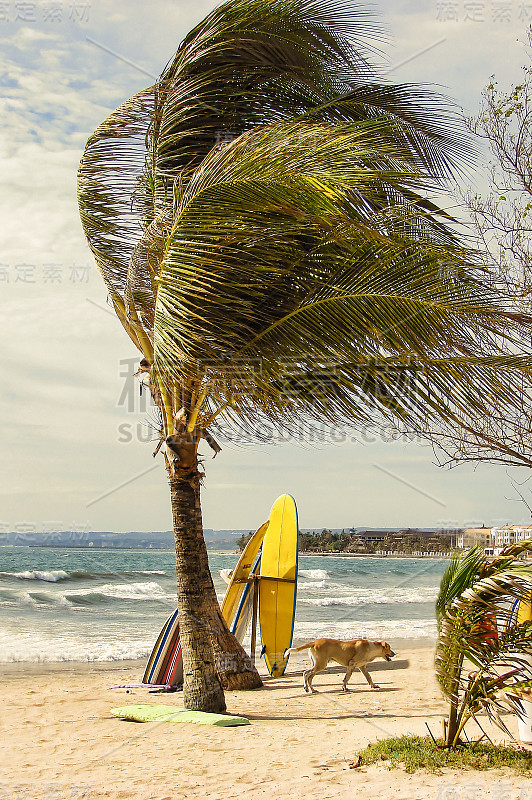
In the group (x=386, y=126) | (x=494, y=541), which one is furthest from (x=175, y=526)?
(x=386, y=126)

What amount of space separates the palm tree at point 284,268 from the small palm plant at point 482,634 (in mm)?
998

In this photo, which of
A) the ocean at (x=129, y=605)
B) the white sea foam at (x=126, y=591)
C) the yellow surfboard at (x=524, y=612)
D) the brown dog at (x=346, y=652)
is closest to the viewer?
the yellow surfboard at (x=524, y=612)

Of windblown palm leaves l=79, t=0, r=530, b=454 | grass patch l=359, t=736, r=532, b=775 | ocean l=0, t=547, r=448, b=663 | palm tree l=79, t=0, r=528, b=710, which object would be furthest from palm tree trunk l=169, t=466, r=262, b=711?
ocean l=0, t=547, r=448, b=663

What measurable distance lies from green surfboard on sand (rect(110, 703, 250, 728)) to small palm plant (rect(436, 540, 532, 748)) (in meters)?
2.03

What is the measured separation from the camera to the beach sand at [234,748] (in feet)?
13.0

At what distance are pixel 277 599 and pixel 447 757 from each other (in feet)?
15.9

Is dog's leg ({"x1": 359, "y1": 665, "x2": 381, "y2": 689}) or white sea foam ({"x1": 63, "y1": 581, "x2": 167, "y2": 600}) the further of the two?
white sea foam ({"x1": 63, "y1": 581, "x2": 167, "y2": 600})

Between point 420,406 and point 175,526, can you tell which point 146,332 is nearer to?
point 175,526

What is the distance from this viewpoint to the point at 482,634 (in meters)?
4.06

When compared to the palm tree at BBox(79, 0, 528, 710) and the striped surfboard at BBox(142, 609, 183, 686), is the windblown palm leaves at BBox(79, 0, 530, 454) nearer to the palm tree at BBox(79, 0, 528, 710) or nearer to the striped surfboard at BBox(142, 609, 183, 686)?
the palm tree at BBox(79, 0, 528, 710)

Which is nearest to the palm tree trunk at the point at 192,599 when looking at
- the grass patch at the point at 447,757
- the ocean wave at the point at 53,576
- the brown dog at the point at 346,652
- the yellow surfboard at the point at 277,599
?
the brown dog at the point at 346,652

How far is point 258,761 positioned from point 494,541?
86.2 inches

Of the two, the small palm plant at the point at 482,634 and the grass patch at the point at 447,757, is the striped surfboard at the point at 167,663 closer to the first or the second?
the grass patch at the point at 447,757

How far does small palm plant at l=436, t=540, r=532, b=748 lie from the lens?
4023 millimetres
